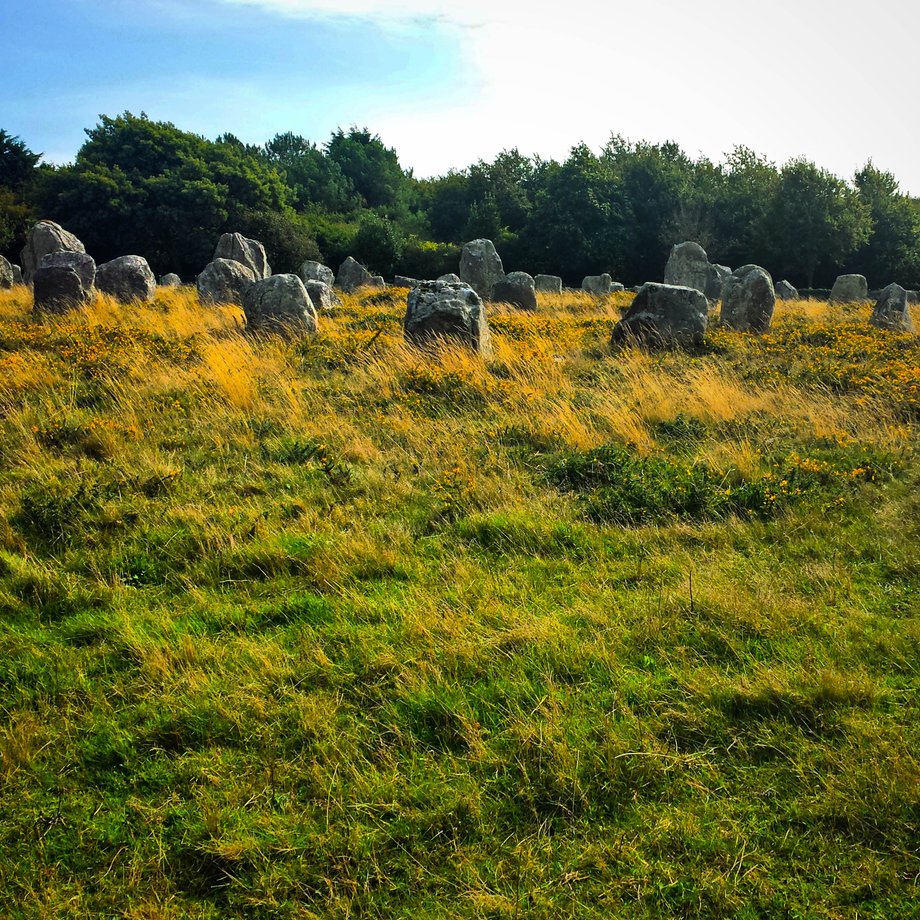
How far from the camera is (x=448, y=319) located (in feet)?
40.9

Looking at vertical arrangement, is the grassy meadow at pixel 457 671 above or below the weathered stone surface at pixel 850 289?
below

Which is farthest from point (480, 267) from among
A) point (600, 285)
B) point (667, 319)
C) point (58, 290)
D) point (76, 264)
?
point (58, 290)

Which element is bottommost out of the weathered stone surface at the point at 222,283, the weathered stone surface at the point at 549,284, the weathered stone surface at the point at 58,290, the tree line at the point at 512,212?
the weathered stone surface at the point at 58,290

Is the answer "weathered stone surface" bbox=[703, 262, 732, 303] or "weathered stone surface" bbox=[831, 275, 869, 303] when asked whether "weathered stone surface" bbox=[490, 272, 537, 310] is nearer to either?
"weathered stone surface" bbox=[703, 262, 732, 303]

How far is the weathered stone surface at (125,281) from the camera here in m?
19.1

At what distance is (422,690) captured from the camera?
3.52 meters

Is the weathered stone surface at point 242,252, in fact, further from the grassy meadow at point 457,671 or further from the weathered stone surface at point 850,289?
the weathered stone surface at point 850,289

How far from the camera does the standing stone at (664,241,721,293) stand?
26.7 m

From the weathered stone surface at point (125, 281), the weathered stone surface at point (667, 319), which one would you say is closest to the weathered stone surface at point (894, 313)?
the weathered stone surface at point (667, 319)

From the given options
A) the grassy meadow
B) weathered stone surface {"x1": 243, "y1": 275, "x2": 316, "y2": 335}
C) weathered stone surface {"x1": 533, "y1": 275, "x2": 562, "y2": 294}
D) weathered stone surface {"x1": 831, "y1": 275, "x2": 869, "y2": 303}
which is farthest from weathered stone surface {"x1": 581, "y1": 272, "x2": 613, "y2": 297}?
the grassy meadow

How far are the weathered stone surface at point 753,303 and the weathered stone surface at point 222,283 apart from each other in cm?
1348

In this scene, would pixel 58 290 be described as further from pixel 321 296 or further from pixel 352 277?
pixel 352 277

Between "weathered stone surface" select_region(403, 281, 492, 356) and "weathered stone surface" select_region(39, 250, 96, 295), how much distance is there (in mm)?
9246

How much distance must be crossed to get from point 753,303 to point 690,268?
9.77 metres
